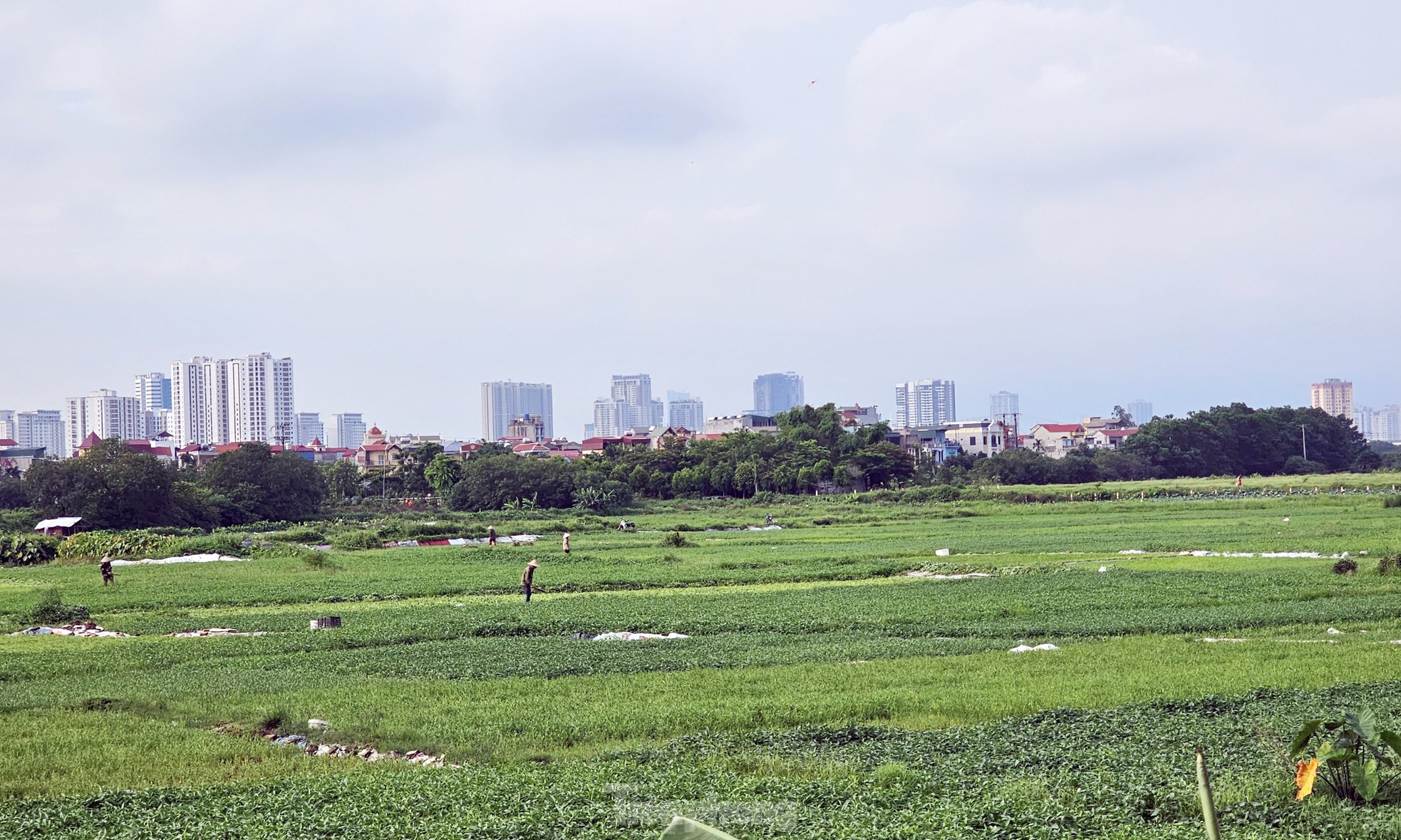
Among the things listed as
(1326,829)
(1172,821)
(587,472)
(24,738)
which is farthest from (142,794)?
(587,472)

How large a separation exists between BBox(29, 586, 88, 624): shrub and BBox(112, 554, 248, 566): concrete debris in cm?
1711

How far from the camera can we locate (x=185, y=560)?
4634 centimetres

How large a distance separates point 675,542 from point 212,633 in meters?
27.6

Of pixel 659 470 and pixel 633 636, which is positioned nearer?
pixel 633 636

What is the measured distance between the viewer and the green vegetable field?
964 centimetres

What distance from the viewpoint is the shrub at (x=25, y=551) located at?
46781 mm

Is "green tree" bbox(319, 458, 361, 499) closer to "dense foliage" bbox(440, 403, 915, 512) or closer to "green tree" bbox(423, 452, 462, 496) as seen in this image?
"green tree" bbox(423, 452, 462, 496)

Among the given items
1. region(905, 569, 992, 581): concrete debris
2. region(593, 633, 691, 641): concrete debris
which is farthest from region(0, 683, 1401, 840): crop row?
region(905, 569, 992, 581): concrete debris

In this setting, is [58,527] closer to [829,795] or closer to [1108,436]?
[829,795]

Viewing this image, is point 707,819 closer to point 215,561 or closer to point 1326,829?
point 1326,829

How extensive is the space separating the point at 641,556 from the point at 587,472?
45.2 metres

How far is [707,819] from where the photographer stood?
928 centimetres

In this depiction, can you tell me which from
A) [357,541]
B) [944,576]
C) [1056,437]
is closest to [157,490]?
[357,541]

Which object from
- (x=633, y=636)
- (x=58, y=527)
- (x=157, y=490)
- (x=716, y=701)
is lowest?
(x=633, y=636)
